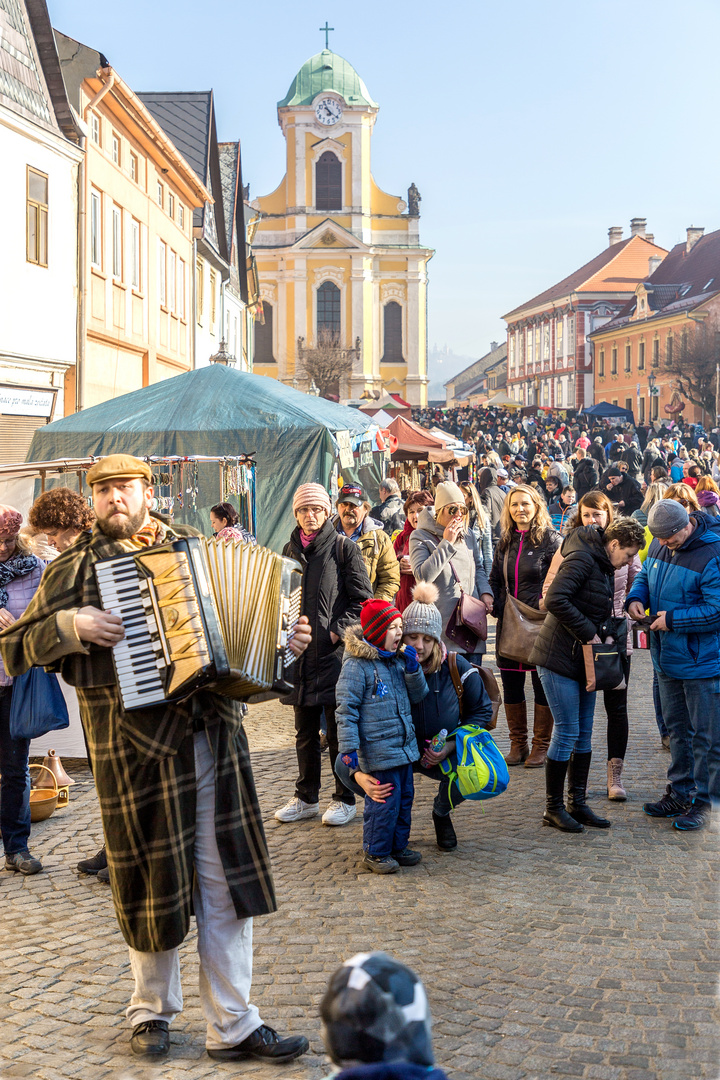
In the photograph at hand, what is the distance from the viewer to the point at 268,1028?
371cm

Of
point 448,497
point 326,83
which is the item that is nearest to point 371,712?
point 448,497

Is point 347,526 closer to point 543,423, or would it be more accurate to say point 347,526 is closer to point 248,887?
point 248,887

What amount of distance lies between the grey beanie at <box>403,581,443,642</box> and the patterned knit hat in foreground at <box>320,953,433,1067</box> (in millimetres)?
3783

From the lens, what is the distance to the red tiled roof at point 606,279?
83.1 meters

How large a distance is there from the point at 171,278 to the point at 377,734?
22.7m

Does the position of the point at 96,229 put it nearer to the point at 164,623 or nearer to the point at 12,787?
the point at 12,787

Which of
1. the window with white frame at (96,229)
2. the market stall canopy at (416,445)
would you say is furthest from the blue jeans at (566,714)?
the market stall canopy at (416,445)

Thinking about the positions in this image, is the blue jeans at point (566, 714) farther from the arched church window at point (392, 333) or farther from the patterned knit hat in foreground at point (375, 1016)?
the arched church window at point (392, 333)

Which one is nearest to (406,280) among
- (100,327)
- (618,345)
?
(618,345)

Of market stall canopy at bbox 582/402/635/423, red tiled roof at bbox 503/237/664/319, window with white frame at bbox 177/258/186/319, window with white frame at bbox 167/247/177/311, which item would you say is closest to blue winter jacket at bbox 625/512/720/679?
window with white frame at bbox 167/247/177/311

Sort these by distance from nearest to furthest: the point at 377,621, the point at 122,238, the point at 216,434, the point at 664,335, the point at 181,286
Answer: the point at 377,621 → the point at 216,434 → the point at 122,238 → the point at 181,286 → the point at 664,335

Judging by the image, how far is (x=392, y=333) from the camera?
Answer: 73062 millimetres

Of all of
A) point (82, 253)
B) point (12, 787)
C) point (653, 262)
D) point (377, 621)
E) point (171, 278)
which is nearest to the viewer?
point (377, 621)

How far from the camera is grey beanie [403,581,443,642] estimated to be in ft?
18.8
